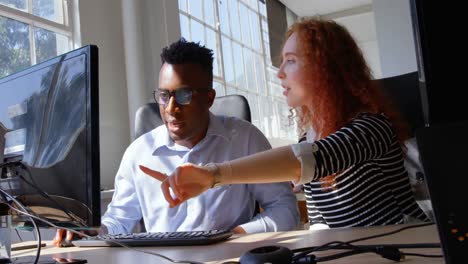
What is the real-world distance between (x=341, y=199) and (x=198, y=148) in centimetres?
57

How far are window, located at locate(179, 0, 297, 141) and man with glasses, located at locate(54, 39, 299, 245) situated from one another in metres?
1.95

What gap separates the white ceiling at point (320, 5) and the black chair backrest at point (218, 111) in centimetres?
562

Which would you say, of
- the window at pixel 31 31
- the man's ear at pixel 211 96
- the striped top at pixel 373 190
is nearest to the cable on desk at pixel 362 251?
the striped top at pixel 373 190

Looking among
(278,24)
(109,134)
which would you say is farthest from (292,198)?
(278,24)

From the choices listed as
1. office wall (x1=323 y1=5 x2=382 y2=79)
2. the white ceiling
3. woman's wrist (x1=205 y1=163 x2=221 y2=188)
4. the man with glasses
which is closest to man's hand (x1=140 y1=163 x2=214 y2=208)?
woman's wrist (x1=205 y1=163 x2=221 y2=188)

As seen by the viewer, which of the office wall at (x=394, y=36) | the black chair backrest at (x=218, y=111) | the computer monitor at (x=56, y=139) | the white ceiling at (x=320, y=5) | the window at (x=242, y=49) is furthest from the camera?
the white ceiling at (x=320, y=5)

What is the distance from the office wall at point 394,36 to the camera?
337 centimetres

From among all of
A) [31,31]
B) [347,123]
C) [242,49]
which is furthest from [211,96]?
[242,49]

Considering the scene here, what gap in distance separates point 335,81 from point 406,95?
448mm

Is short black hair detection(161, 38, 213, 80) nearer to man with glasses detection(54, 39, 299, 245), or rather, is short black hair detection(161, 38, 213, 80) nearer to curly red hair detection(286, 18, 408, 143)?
man with glasses detection(54, 39, 299, 245)

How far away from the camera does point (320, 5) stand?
7.52 metres

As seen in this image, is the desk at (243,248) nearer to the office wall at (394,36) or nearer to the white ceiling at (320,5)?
the office wall at (394,36)

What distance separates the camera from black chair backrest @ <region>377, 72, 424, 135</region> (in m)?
1.56

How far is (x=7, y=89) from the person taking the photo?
0.92 metres
